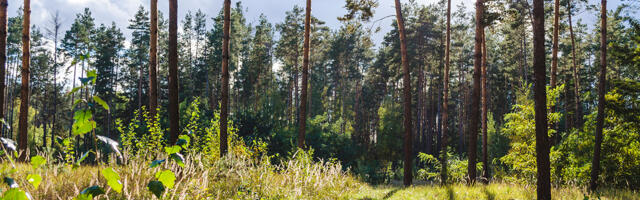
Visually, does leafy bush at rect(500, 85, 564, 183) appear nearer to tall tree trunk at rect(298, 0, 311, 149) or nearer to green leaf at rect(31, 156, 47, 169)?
tall tree trunk at rect(298, 0, 311, 149)

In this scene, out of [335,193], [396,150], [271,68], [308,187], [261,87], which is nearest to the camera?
[308,187]

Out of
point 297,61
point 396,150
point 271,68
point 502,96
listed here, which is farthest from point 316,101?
point 502,96

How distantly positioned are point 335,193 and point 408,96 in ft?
21.8

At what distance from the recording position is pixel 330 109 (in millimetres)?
49531

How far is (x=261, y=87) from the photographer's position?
38906mm

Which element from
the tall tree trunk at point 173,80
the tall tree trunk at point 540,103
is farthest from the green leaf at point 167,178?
the tall tree trunk at point 540,103

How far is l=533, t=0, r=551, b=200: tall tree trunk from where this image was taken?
7.20m

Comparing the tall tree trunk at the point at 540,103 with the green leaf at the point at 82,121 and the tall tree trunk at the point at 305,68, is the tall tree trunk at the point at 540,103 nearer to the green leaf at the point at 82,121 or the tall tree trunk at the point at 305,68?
the green leaf at the point at 82,121

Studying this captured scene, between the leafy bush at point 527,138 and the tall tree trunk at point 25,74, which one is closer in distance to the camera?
the tall tree trunk at point 25,74

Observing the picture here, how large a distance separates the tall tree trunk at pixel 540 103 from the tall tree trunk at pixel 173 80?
25.4 feet

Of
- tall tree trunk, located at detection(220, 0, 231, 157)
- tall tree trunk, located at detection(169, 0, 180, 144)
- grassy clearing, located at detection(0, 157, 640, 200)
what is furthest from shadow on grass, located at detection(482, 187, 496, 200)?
tall tree trunk, located at detection(169, 0, 180, 144)

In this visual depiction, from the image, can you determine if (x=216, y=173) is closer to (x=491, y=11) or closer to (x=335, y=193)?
(x=335, y=193)

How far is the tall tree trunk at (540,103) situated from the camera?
7.20 m

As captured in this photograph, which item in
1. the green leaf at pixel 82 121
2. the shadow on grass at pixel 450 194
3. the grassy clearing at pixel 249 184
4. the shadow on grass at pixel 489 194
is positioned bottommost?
the shadow on grass at pixel 450 194
